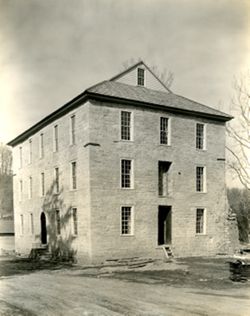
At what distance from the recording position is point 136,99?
A: 19391 millimetres

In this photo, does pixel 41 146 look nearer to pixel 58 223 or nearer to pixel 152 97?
pixel 58 223

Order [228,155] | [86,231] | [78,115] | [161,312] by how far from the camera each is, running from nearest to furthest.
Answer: [161,312] < [86,231] < [78,115] < [228,155]

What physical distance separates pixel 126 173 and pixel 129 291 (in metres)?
9.15

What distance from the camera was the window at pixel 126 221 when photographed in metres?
18.8

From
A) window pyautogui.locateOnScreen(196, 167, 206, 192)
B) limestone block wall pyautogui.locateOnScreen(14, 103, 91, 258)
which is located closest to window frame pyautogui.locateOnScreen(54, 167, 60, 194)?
limestone block wall pyautogui.locateOnScreen(14, 103, 91, 258)

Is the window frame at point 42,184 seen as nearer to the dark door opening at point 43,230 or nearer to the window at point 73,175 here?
the dark door opening at point 43,230

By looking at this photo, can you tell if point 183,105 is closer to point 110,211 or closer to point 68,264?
point 110,211

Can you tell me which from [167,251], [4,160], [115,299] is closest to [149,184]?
[167,251]

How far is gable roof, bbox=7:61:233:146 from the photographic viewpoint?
18516 millimetres

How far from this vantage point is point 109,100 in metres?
18.6

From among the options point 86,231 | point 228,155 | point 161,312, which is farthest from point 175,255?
point 161,312

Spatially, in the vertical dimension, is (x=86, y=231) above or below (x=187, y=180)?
below

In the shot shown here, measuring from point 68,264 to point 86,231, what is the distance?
2.02 metres

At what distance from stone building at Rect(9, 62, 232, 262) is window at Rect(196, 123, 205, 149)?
0.06m
